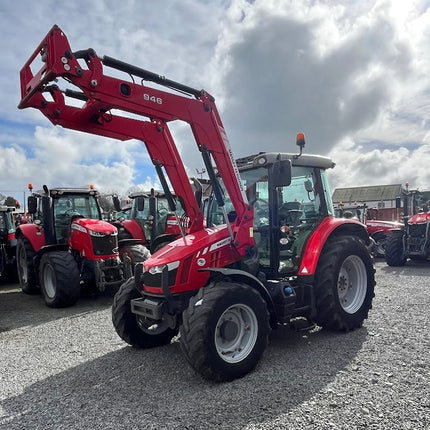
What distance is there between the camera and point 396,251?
12062mm

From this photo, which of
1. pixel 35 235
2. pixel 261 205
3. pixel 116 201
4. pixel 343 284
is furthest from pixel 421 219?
pixel 35 235

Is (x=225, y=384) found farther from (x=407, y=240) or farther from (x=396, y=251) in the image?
(x=407, y=240)

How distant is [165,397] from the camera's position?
3.43m

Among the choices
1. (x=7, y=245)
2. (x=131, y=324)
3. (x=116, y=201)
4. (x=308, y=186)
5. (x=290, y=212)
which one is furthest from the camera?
(x=7, y=245)

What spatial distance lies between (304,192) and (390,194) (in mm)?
49614

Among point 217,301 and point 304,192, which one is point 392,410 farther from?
point 304,192

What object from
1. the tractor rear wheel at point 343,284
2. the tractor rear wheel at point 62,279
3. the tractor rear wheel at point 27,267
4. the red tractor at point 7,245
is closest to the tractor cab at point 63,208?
the tractor rear wheel at point 27,267

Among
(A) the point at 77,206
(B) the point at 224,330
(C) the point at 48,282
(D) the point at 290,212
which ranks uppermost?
(A) the point at 77,206

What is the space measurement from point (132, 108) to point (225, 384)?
2.84 metres

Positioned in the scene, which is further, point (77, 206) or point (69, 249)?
point (77, 206)

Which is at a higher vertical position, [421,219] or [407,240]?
[421,219]

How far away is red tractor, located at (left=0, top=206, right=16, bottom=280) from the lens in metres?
10.7

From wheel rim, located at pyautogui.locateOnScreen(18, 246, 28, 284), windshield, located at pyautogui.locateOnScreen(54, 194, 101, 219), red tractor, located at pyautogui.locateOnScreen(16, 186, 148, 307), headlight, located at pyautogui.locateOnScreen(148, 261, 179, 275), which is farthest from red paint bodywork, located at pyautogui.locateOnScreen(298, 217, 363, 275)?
wheel rim, located at pyautogui.locateOnScreen(18, 246, 28, 284)

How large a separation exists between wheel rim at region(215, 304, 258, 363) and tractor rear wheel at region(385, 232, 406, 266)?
379 inches
